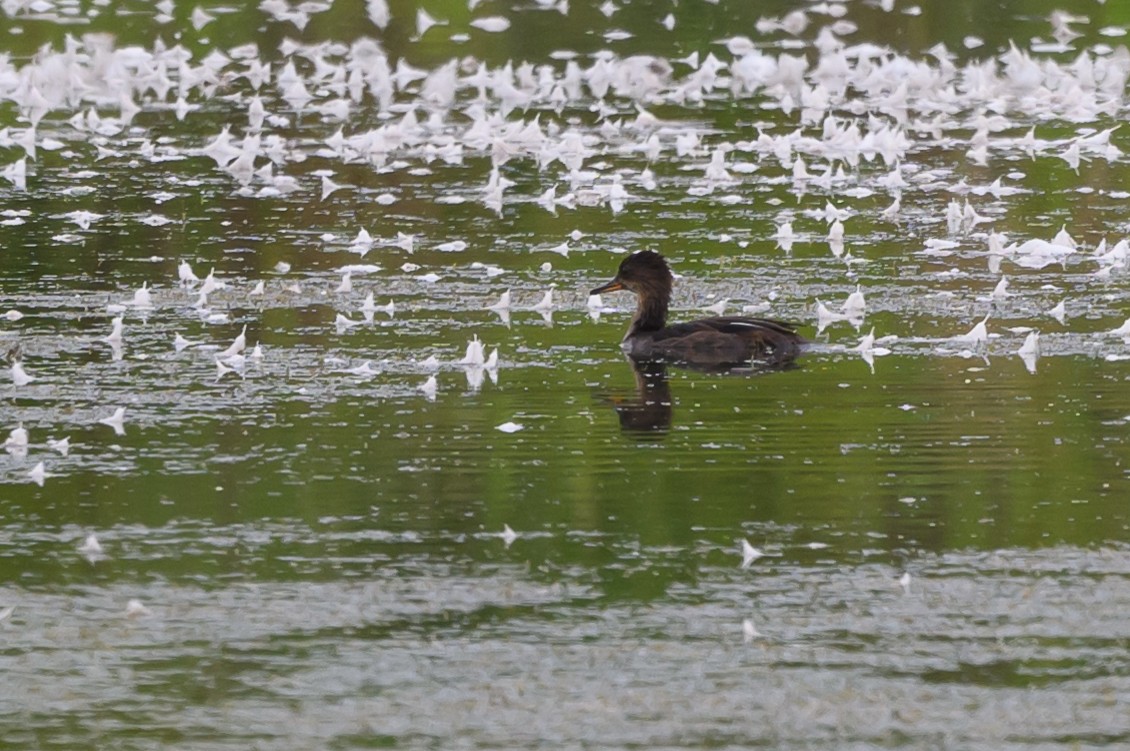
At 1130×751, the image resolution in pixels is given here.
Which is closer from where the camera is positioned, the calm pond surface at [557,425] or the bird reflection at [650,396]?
the calm pond surface at [557,425]

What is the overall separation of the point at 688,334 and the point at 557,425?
2.50 meters

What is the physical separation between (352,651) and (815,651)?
5.35 feet

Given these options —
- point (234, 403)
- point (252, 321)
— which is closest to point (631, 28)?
point (252, 321)

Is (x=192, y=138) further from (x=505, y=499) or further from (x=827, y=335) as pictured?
(x=505, y=499)

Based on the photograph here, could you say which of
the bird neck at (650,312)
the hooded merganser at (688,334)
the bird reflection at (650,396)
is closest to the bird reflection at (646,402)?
the bird reflection at (650,396)

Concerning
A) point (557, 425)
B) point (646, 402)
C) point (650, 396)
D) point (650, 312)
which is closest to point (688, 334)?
point (650, 312)

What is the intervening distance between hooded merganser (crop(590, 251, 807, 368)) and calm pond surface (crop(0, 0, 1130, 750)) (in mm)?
281

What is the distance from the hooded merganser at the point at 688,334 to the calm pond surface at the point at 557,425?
11.1 inches

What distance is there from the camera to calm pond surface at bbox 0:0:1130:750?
7902mm

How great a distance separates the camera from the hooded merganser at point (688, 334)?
45.2 feet

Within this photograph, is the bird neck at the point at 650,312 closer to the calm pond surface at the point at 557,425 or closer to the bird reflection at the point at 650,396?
the calm pond surface at the point at 557,425

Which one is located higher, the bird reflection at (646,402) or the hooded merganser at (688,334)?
the hooded merganser at (688,334)

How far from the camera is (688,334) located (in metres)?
14.2

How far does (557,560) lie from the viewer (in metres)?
9.41
